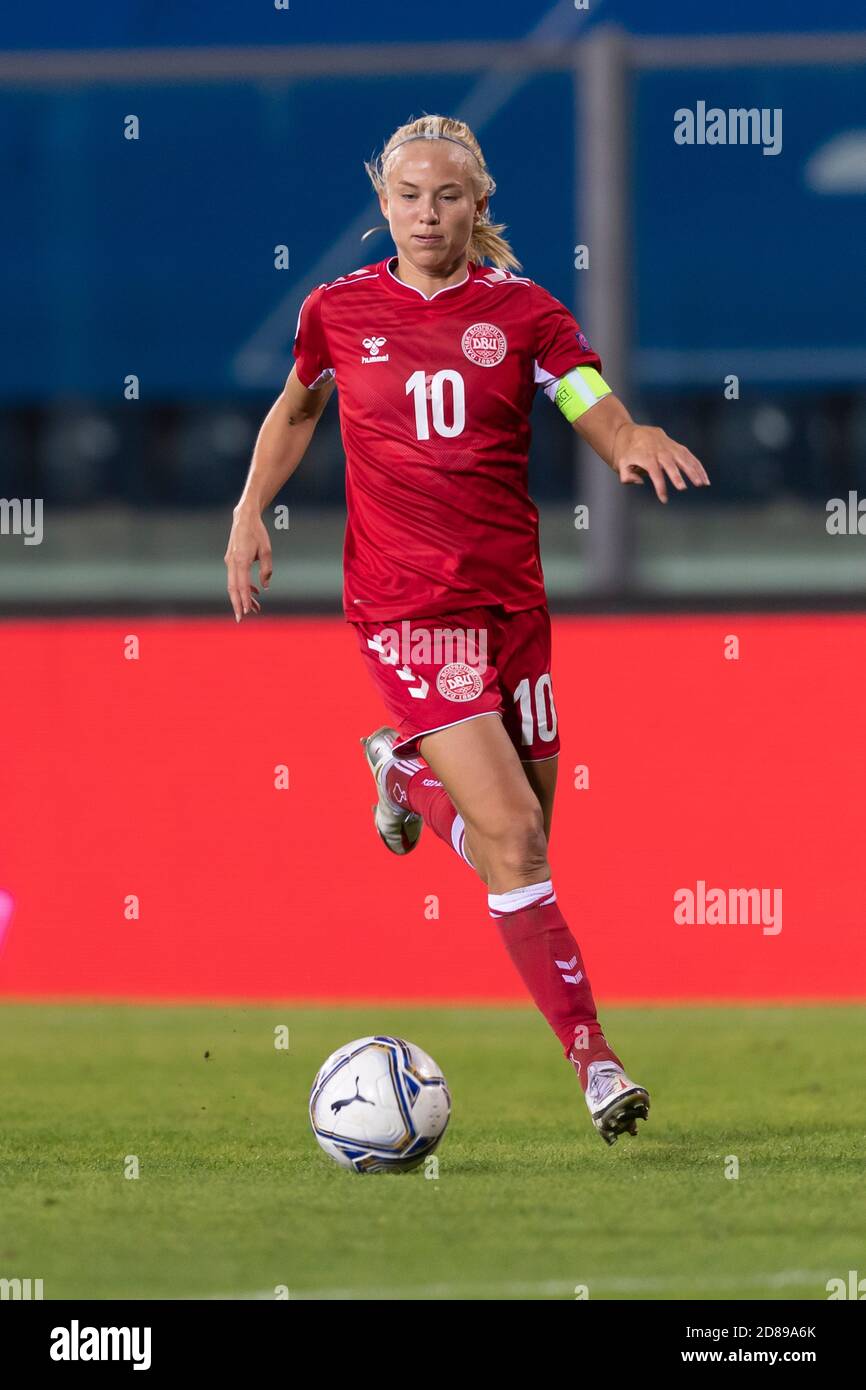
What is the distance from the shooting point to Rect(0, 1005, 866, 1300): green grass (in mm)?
4047

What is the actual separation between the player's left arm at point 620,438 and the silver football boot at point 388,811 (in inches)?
44.7

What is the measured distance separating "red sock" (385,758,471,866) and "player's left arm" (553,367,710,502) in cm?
94

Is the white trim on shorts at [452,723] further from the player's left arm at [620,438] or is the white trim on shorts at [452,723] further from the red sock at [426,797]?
the player's left arm at [620,438]

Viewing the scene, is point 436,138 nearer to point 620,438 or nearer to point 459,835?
point 620,438

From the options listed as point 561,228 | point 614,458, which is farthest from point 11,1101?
point 561,228

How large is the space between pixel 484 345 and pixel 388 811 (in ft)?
4.60

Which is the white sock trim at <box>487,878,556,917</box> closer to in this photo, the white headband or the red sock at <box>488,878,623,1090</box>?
the red sock at <box>488,878,623,1090</box>

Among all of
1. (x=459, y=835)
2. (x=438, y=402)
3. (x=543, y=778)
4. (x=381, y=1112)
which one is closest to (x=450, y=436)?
(x=438, y=402)

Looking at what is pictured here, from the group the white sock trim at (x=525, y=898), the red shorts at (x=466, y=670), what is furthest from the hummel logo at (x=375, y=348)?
the white sock trim at (x=525, y=898)

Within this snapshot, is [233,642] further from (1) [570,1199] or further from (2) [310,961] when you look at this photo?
(1) [570,1199]

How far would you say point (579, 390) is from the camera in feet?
17.1

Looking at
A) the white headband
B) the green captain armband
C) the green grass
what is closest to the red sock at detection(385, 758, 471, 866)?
the green grass

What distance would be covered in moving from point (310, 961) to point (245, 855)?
419 mm

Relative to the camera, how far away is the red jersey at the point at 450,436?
524 centimetres
